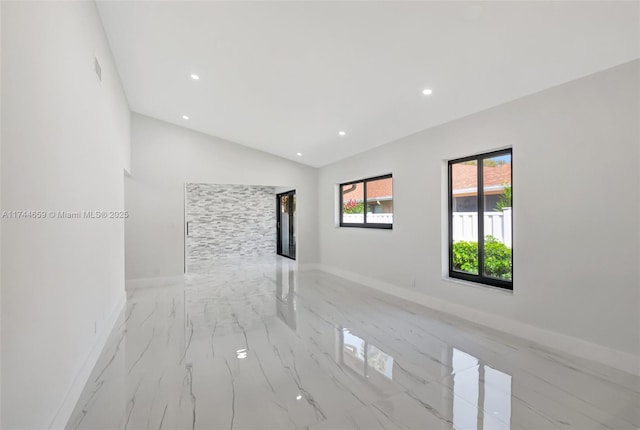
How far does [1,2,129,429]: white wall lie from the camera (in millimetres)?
1368

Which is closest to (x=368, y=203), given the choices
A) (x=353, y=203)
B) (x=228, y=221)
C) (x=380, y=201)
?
(x=380, y=201)

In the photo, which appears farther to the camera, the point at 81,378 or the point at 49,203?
the point at 81,378

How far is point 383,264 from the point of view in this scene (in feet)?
17.3

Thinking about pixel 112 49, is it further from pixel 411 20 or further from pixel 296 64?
pixel 411 20

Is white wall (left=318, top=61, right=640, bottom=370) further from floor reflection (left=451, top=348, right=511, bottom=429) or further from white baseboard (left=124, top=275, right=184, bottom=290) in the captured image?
white baseboard (left=124, top=275, right=184, bottom=290)

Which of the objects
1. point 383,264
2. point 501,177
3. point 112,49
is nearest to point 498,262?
point 501,177

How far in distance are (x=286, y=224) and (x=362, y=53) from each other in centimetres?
712

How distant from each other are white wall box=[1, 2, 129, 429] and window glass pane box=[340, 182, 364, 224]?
4326mm

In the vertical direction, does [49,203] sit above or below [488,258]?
above

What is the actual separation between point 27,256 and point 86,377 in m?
1.41

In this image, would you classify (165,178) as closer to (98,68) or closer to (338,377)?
(98,68)

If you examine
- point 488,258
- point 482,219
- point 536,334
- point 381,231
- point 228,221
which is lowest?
point 536,334

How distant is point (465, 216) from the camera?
404cm

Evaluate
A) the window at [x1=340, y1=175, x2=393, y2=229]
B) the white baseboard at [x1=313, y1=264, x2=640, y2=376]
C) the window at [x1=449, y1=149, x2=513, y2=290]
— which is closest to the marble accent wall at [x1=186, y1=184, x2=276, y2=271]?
the window at [x1=340, y1=175, x2=393, y2=229]
